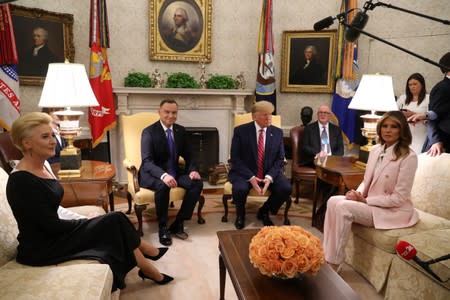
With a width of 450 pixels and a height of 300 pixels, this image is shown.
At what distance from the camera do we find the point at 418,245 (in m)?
2.24

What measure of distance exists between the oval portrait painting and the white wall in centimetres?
25

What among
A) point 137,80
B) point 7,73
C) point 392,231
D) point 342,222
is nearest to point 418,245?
point 392,231

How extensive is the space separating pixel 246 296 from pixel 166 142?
2.21 m

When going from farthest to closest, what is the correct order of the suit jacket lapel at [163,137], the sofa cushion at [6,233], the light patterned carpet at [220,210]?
the light patterned carpet at [220,210]
the suit jacket lapel at [163,137]
the sofa cushion at [6,233]

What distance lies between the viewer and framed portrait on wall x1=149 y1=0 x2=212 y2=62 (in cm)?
527

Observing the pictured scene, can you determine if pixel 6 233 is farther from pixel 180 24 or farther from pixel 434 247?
pixel 180 24

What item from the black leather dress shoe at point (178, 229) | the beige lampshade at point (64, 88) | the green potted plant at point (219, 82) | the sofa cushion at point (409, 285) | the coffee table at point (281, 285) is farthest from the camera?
the green potted plant at point (219, 82)

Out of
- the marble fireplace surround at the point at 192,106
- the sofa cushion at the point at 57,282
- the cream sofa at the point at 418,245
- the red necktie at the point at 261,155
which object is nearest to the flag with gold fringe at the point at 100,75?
the marble fireplace surround at the point at 192,106

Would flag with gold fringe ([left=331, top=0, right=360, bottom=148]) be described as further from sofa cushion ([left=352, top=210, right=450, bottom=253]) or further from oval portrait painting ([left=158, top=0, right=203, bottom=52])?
sofa cushion ([left=352, top=210, right=450, bottom=253])

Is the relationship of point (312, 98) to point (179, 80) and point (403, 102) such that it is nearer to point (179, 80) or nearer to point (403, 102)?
point (403, 102)

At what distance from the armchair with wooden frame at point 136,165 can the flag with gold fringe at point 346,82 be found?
2.89 metres

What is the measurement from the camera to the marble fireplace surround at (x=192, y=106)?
5.15 m

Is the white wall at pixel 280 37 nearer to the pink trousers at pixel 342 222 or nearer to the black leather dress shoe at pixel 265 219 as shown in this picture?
the black leather dress shoe at pixel 265 219

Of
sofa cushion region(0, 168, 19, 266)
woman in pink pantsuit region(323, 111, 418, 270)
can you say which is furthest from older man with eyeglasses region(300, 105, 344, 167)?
sofa cushion region(0, 168, 19, 266)
